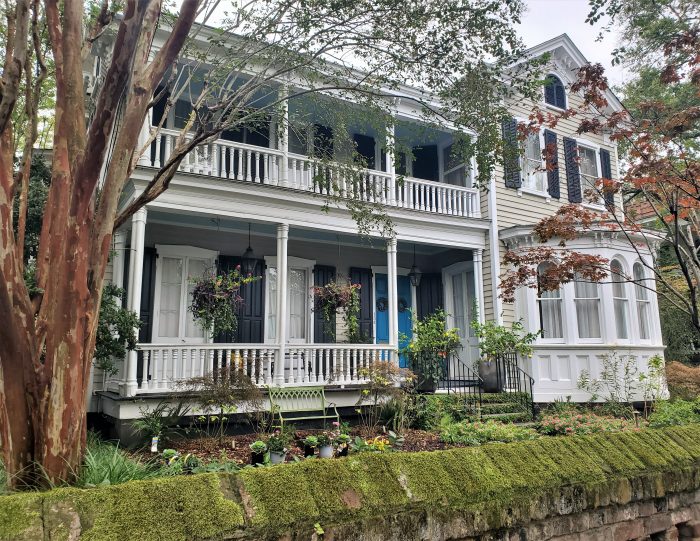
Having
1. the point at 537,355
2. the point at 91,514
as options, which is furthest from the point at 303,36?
the point at 537,355

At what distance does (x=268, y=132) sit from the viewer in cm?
1193

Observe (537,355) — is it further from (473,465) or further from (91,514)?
(91,514)

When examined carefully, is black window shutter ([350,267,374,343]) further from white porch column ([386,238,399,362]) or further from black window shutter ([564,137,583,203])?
black window shutter ([564,137,583,203])

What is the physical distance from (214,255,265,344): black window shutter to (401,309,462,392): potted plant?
127 inches

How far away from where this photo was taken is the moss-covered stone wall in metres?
2.23

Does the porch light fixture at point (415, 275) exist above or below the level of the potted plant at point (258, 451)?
above

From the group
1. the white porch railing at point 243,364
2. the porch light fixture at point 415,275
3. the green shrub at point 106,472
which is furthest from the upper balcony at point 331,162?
the green shrub at point 106,472

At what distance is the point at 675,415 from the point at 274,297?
7.91 metres

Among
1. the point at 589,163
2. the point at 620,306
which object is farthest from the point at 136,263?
the point at 589,163

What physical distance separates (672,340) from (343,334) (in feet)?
37.5

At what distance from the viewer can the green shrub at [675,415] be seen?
7477mm

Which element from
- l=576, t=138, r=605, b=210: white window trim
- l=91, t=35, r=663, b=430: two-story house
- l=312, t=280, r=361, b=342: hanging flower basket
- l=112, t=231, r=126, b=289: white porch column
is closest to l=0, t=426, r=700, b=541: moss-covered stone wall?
l=91, t=35, r=663, b=430: two-story house

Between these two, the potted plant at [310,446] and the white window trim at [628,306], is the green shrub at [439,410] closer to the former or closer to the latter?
the potted plant at [310,446]

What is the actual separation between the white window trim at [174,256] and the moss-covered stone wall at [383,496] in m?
7.82
